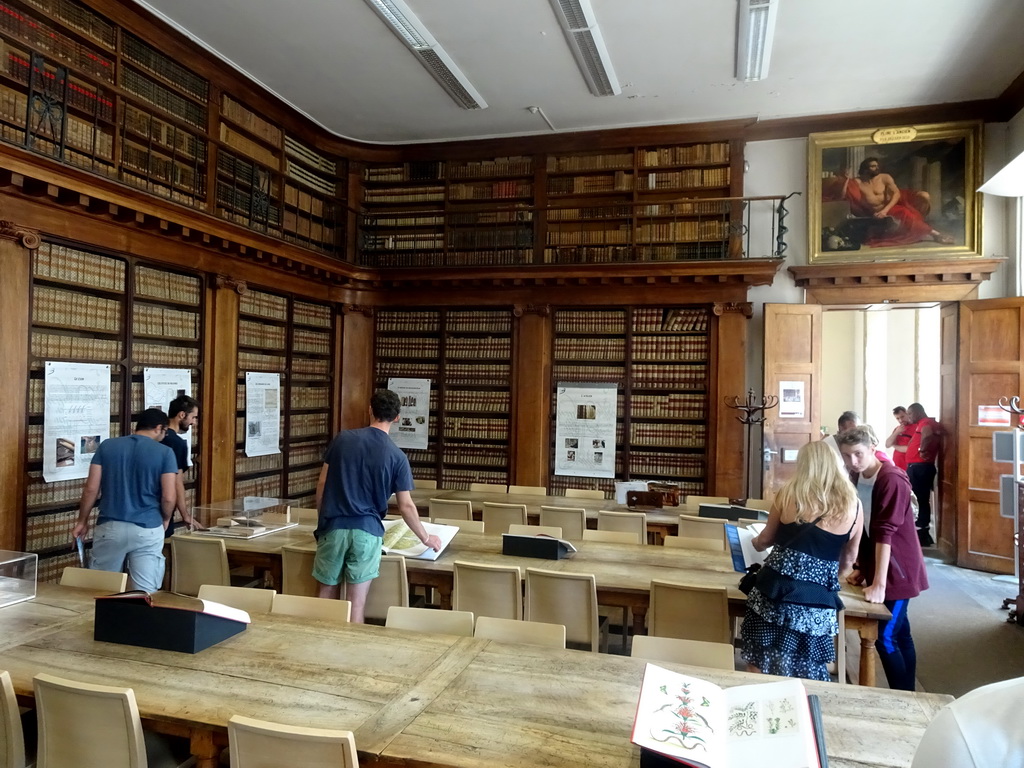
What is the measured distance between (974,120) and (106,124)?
7978 millimetres

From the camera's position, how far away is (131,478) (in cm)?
336

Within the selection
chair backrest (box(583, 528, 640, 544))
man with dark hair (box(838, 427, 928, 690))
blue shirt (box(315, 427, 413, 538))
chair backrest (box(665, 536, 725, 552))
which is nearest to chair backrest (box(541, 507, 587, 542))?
chair backrest (box(583, 528, 640, 544))

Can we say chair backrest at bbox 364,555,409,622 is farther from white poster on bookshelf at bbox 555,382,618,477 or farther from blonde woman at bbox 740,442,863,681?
white poster on bookshelf at bbox 555,382,618,477

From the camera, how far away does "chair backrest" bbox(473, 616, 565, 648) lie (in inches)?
87.9

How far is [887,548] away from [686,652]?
4.13 feet

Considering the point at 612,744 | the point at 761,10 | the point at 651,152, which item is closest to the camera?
the point at 612,744

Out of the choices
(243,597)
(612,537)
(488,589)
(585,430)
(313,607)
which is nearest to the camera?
(313,607)

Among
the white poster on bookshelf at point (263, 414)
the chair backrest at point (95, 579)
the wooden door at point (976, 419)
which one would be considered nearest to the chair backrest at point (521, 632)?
the chair backrest at point (95, 579)

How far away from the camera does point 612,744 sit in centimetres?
150

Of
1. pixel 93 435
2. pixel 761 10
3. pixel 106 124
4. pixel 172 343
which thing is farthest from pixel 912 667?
pixel 106 124

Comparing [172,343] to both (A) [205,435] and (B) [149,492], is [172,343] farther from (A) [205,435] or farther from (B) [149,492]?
(B) [149,492]

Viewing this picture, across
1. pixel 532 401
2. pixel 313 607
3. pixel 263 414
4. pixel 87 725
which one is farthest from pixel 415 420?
pixel 87 725

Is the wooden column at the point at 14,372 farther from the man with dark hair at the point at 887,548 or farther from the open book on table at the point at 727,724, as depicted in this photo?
the man with dark hair at the point at 887,548

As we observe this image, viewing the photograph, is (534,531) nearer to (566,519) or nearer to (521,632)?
(566,519)
